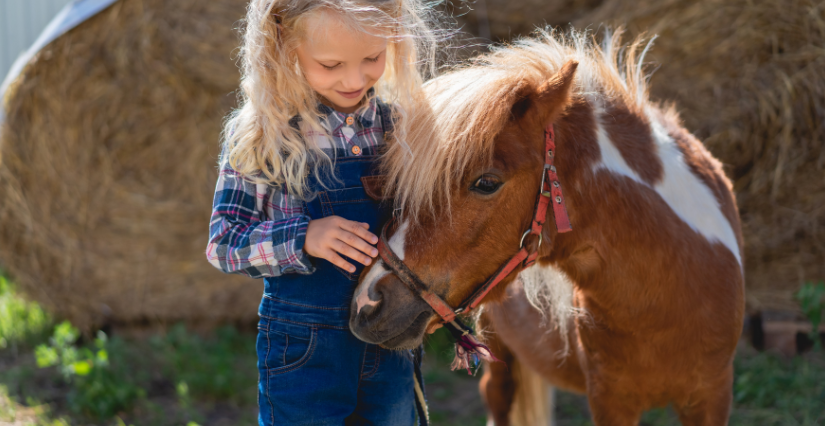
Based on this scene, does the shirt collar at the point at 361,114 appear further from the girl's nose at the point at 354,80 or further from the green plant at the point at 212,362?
the green plant at the point at 212,362

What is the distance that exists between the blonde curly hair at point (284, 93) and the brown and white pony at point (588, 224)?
0.17 m

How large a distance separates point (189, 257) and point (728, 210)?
280cm

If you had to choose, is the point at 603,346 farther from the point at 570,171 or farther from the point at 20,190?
the point at 20,190

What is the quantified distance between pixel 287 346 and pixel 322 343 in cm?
8

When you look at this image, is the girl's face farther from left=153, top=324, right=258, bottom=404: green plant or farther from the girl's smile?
left=153, top=324, right=258, bottom=404: green plant

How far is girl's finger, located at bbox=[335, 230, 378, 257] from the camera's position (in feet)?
4.09

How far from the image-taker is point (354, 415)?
1.46 meters

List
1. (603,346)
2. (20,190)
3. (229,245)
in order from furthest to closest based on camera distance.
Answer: (20,190) → (603,346) → (229,245)

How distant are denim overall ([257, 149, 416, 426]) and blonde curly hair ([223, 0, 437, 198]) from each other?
76 mm

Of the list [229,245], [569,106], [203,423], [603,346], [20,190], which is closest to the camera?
[229,245]

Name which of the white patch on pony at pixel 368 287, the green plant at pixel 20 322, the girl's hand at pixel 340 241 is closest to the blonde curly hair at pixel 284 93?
the girl's hand at pixel 340 241

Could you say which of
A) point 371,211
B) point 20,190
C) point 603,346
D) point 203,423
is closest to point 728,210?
point 603,346

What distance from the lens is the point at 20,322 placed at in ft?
12.0

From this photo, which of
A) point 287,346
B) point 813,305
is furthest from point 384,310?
point 813,305
